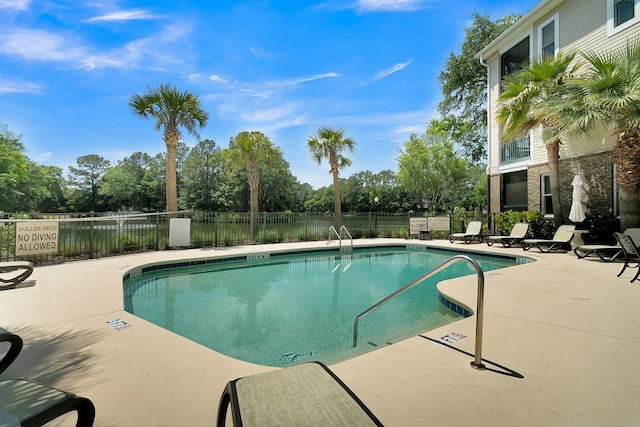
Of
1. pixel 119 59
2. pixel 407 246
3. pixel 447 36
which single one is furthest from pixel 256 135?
pixel 447 36

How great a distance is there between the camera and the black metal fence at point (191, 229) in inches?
306

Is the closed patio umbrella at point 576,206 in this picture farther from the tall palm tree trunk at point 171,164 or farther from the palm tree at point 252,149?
the tall palm tree trunk at point 171,164

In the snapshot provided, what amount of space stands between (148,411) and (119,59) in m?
15.8

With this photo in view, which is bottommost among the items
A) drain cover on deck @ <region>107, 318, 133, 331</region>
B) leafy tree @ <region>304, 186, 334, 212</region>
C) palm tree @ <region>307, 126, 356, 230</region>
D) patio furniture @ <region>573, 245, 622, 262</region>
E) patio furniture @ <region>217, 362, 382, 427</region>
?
drain cover on deck @ <region>107, 318, 133, 331</region>

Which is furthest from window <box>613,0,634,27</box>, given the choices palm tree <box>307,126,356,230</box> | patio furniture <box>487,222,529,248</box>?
palm tree <box>307,126,356,230</box>

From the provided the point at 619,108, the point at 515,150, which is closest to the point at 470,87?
the point at 515,150

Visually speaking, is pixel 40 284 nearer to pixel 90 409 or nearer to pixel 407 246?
pixel 90 409

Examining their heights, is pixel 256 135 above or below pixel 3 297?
above

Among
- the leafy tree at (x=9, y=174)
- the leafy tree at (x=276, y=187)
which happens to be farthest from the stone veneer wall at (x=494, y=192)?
the leafy tree at (x=9, y=174)

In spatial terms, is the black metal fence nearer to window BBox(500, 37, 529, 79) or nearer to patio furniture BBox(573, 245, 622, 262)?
patio furniture BBox(573, 245, 622, 262)

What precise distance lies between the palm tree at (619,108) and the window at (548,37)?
403 centimetres

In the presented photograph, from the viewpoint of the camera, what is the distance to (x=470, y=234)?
1301cm

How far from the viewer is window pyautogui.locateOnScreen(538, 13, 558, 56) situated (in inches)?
458

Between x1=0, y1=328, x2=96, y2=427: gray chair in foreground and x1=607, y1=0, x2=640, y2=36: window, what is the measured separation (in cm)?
1430
